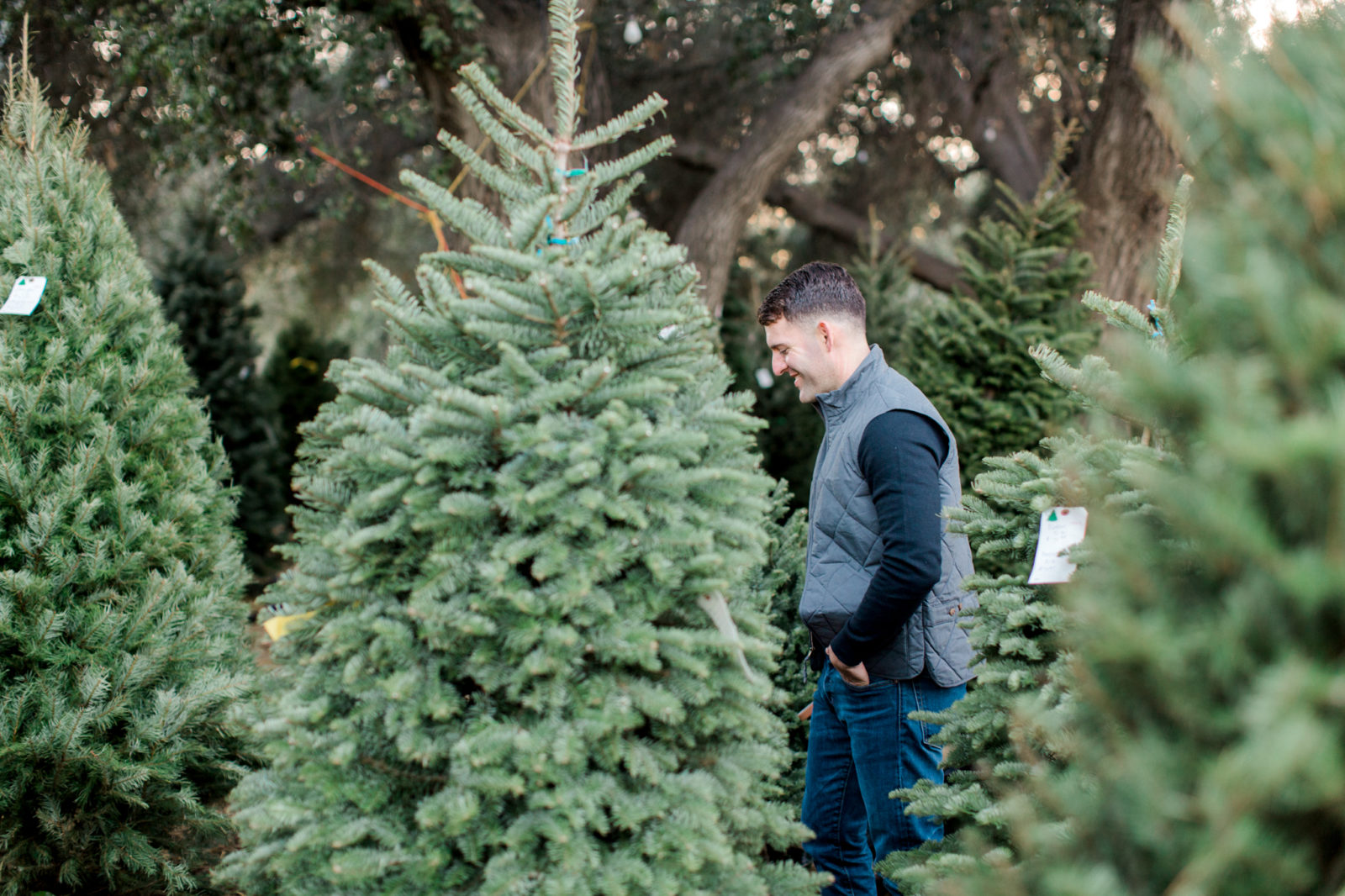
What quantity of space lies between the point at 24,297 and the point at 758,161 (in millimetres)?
5547

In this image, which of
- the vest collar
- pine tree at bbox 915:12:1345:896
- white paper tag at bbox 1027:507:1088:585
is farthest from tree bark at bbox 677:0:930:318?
pine tree at bbox 915:12:1345:896

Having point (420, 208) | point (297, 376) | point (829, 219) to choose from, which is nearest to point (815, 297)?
point (420, 208)

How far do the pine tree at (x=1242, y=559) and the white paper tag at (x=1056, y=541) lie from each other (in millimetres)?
947

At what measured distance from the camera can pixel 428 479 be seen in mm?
1717

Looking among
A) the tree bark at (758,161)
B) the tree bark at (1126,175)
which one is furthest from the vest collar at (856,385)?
the tree bark at (1126,175)

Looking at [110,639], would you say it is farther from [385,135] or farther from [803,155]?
[803,155]

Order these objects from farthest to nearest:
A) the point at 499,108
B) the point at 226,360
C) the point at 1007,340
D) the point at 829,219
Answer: the point at 829,219 → the point at 226,360 → the point at 1007,340 → the point at 499,108

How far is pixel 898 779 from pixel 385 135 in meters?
10.8

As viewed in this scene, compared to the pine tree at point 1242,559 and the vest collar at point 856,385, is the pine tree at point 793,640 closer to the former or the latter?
the vest collar at point 856,385

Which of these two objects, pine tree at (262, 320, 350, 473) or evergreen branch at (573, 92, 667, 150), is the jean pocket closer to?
evergreen branch at (573, 92, 667, 150)

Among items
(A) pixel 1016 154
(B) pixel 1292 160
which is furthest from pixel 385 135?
(B) pixel 1292 160

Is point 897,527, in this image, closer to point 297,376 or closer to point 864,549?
point 864,549

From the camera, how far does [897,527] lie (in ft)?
7.61

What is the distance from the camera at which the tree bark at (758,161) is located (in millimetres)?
7137
